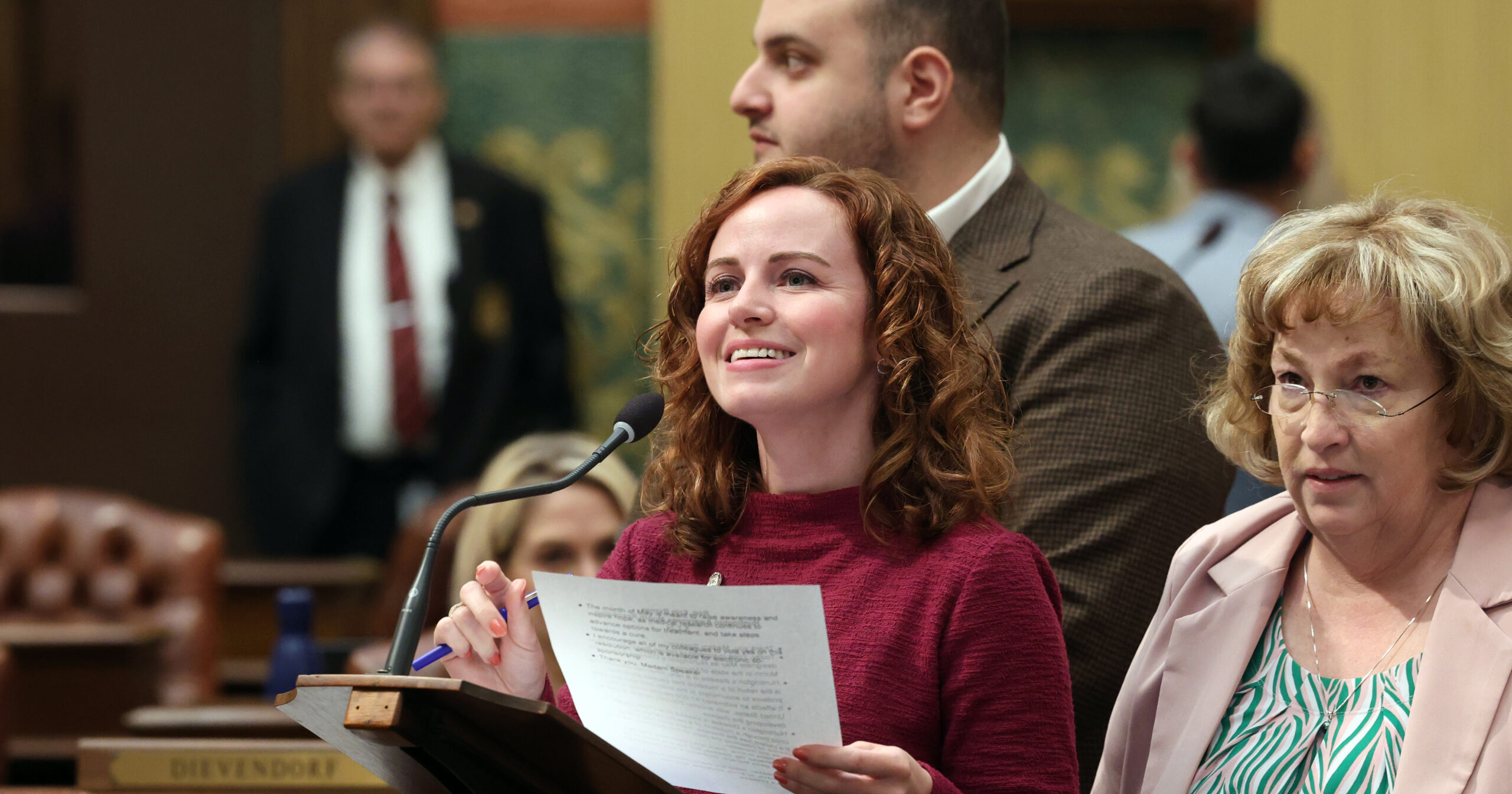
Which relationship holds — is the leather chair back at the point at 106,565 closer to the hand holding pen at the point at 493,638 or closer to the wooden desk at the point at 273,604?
the wooden desk at the point at 273,604

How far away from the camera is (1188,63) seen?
17.4ft

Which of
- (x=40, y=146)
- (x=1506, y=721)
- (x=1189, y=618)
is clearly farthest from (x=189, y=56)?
(x=1506, y=721)

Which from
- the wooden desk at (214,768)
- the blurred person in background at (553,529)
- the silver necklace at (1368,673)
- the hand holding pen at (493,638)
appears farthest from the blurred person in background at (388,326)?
the silver necklace at (1368,673)

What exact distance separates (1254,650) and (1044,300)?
23.0 inches

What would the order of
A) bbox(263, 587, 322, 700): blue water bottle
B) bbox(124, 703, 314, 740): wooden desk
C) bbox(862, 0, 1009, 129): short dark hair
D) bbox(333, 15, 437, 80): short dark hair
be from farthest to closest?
bbox(333, 15, 437, 80): short dark hair → bbox(263, 587, 322, 700): blue water bottle → bbox(124, 703, 314, 740): wooden desk → bbox(862, 0, 1009, 129): short dark hair

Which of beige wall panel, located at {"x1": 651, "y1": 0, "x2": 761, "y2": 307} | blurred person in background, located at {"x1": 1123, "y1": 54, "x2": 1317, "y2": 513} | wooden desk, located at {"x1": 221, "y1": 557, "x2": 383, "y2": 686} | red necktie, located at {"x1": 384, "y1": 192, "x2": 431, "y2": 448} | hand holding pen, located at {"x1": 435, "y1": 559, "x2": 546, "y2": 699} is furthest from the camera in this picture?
beige wall panel, located at {"x1": 651, "y1": 0, "x2": 761, "y2": 307}

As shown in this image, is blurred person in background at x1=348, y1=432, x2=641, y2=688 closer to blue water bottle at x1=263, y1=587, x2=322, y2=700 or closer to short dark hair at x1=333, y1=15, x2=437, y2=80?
blue water bottle at x1=263, y1=587, x2=322, y2=700

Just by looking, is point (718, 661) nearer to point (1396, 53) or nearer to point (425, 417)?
point (425, 417)

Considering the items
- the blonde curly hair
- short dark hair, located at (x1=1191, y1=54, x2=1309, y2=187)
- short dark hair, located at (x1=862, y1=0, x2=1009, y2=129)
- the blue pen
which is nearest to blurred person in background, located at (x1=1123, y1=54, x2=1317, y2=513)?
short dark hair, located at (x1=1191, y1=54, x2=1309, y2=187)

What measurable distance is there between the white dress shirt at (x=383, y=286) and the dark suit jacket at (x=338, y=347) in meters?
0.03

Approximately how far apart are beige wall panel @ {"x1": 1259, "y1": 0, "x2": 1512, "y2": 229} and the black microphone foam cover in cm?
365

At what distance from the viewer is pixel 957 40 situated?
2.42 meters

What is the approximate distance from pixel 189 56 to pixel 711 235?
4.11m

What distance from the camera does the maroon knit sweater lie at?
1437 mm
